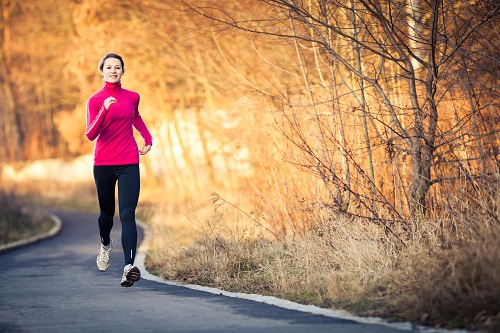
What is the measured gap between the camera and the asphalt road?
6.67 meters

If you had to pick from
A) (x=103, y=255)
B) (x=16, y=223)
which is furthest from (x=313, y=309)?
(x=16, y=223)

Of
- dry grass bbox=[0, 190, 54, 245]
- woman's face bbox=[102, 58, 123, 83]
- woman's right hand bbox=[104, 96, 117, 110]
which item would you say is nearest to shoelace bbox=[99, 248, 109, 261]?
woman's right hand bbox=[104, 96, 117, 110]

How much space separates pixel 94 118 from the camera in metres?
8.77

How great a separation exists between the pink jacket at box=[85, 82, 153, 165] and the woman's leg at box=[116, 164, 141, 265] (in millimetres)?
98

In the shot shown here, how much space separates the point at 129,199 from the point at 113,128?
679 millimetres

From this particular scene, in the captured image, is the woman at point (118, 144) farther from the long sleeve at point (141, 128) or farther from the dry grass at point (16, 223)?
the dry grass at point (16, 223)

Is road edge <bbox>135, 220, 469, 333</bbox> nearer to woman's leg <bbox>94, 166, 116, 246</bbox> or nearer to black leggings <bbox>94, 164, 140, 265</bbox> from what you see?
black leggings <bbox>94, 164, 140, 265</bbox>

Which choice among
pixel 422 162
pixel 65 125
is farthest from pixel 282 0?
pixel 65 125

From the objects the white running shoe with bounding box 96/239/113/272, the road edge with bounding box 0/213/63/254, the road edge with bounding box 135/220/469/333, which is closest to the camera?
the road edge with bounding box 135/220/469/333

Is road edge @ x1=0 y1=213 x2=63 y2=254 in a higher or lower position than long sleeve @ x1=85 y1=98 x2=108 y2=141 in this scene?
higher

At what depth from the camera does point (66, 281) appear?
1097 centimetres

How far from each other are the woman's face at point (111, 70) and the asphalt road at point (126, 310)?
2022 mm

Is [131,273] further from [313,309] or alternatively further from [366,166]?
[366,166]

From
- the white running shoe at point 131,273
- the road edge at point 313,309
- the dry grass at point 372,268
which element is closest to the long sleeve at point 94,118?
the white running shoe at point 131,273
